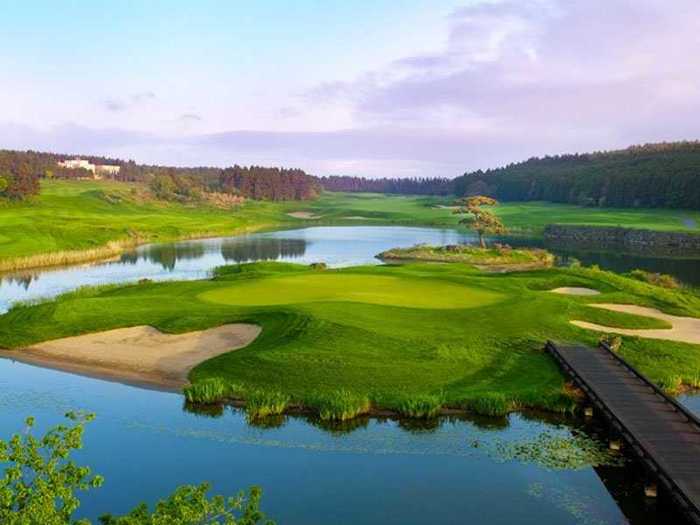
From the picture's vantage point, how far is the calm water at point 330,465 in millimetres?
19453

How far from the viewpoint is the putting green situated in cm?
4228

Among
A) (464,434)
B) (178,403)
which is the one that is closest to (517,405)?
(464,434)

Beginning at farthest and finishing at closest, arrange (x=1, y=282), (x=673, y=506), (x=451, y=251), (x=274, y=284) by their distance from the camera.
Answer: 1. (x=451, y=251)
2. (x=1, y=282)
3. (x=274, y=284)
4. (x=673, y=506)

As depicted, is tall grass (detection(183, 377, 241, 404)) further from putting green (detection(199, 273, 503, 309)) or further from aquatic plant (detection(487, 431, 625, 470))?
putting green (detection(199, 273, 503, 309))

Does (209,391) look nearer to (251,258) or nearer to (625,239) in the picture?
(251,258)

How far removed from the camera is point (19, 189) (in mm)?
133500

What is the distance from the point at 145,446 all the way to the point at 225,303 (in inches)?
732

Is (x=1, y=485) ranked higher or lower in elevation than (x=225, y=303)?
higher

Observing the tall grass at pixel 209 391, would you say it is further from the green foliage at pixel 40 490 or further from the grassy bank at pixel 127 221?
the grassy bank at pixel 127 221

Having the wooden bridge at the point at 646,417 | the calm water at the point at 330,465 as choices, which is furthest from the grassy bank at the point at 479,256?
the calm water at the point at 330,465

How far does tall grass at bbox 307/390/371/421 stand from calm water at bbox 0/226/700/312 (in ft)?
110

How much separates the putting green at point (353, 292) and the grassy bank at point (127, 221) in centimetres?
3919


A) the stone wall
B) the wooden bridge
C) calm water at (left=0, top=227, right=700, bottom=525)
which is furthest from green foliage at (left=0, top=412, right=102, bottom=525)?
the stone wall

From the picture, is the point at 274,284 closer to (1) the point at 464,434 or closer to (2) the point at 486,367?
(2) the point at 486,367
